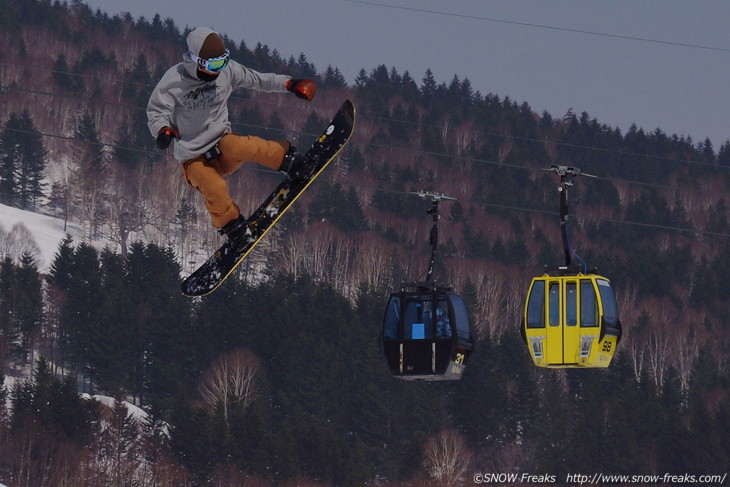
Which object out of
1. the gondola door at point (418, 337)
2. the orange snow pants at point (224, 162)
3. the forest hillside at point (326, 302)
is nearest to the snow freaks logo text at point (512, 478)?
the forest hillside at point (326, 302)

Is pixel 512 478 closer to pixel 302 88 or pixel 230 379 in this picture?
pixel 230 379

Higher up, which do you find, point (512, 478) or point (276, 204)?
point (276, 204)

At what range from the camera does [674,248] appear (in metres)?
120

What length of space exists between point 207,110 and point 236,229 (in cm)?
140

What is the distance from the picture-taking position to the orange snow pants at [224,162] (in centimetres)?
1092

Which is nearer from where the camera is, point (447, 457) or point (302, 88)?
point (302, 88)

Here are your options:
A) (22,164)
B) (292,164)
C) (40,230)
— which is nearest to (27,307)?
(40,230)

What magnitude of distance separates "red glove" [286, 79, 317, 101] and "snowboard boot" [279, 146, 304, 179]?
0.66 meters

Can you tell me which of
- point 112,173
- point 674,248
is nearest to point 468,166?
point 674,248

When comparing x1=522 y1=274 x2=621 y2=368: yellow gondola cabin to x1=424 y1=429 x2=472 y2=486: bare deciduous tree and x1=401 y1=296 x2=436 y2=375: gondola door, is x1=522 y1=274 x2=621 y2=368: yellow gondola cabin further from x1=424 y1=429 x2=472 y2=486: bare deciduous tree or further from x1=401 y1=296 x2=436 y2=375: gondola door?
x1=424 y1=429 x2=472 y2=486: bare deciduous tree

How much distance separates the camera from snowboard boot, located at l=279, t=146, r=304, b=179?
37.7 feet

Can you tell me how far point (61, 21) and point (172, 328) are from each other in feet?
249

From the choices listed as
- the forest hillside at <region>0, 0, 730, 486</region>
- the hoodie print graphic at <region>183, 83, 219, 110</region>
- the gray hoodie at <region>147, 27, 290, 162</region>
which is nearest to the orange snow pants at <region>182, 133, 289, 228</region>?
the gray hoodie at <region>147, 27, 290, 162</region>

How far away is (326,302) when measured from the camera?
8312 cm
